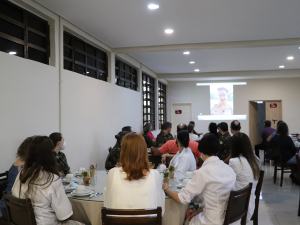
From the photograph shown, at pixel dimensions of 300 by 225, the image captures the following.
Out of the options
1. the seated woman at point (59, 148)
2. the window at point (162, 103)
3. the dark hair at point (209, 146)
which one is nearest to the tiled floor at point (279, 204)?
the dark hair at point (209, 146)

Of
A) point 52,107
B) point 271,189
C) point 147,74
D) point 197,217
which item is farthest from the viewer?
point 147,74

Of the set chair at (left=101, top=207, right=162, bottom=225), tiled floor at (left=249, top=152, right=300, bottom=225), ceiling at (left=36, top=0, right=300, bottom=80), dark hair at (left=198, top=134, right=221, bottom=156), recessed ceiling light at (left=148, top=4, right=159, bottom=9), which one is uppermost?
ceiling at (left=36, top=0, right=300, bottom=80)

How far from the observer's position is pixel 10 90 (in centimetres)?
371

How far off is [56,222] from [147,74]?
848 centimetres

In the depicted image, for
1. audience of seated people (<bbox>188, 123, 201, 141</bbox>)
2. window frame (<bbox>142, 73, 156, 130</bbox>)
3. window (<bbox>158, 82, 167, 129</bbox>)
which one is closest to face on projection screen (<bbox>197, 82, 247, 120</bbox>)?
window (<bbox>158, 82, 167, 129</bbox>)

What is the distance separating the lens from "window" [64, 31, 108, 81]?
5402mm

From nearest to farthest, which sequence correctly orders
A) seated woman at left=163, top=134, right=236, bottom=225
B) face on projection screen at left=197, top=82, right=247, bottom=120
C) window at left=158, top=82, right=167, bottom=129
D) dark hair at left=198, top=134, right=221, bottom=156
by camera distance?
seated woman at left=163, top=134, right=236, bottom=225
dark hair at left=198, top=134, right=221, bottom=156
window at left=158, top=82, right=167, bottom=129
face on projection screen at left=197, top=82, right=247, bottom=120

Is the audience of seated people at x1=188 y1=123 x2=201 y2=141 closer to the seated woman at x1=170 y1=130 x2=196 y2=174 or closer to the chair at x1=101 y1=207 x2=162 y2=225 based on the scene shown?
the seated woman at x1=170 y1=130 x2=196 y2=174

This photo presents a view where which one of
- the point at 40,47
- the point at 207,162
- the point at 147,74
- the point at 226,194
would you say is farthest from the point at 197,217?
the point at 147,74

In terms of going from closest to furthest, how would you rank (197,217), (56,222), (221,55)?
(56,222), (197,217), (221,55)

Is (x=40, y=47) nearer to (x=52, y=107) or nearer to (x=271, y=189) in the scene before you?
(x=52, y=107)

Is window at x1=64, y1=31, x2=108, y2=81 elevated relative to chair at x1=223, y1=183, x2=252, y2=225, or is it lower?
elevated

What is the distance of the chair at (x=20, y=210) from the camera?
6.73ft

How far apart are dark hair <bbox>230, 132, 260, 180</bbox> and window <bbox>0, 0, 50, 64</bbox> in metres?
3.20
